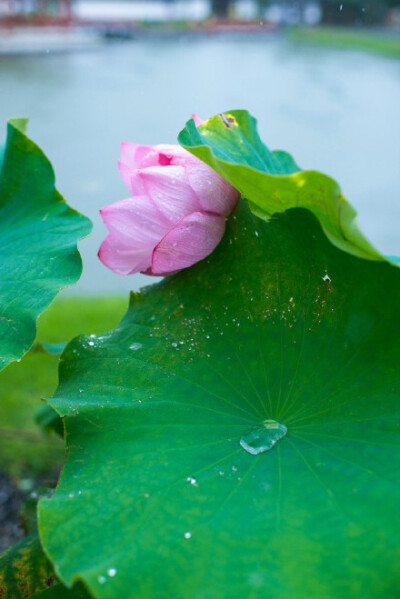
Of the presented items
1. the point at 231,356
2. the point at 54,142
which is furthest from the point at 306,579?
the point at 54,142

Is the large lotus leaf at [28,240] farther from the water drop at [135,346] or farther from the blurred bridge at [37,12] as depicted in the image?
the blurred bridge at [37,12]

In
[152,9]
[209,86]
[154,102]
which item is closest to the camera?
[154,102]

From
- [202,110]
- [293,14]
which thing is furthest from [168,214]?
[293,14]

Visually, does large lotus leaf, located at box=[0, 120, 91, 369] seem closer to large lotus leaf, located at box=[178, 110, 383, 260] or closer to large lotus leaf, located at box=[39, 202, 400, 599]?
large lotus leaf, located at box=[39, 202, 400, 599]

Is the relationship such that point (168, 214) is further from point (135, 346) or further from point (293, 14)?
point (293, 14)

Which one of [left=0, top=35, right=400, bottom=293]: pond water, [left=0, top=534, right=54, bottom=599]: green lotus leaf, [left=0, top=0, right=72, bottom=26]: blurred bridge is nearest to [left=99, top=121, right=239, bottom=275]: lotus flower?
[left=0, top=534, right=54, bottom=599]: green lotus leaf

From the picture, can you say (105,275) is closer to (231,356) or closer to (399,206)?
(399,206)
